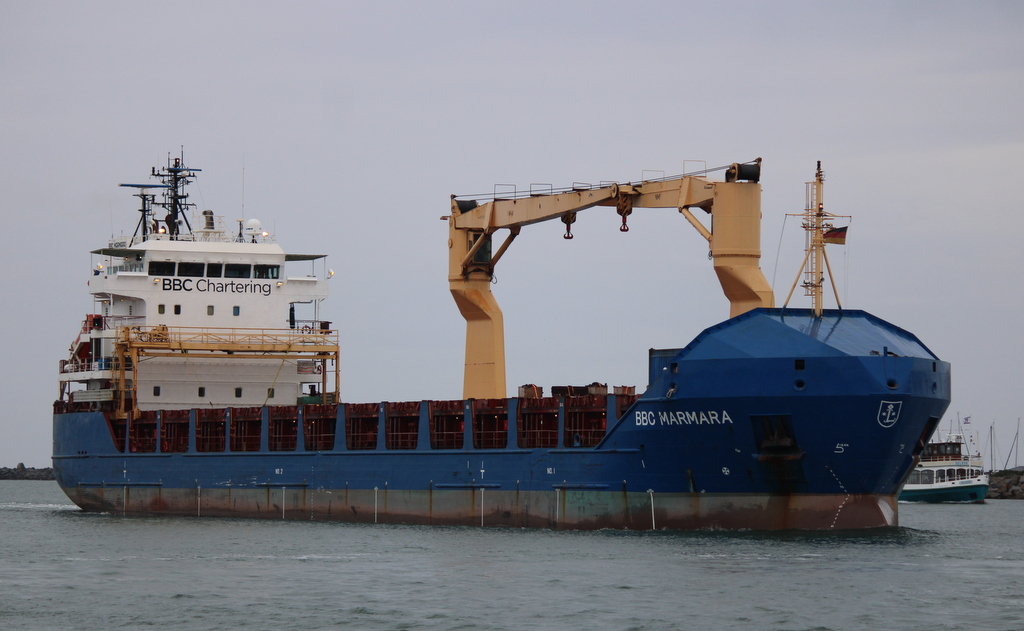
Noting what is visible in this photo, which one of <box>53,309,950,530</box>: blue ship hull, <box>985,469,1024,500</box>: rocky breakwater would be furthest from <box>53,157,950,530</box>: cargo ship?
<box>985,469,1024,500</box>: rocky breakwater

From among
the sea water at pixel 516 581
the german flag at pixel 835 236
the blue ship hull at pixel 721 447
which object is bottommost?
the sea water at pixel 516 581

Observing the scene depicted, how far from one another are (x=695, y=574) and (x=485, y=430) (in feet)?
33.0

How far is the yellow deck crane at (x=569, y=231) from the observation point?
29.3 meters

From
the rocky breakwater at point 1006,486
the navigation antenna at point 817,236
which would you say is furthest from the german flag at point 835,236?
the rocky breakwater at point 1006,486

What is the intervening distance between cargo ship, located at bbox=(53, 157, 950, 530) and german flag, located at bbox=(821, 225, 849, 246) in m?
0.11

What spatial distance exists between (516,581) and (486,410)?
374 inches

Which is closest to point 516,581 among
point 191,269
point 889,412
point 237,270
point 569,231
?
point 889,412

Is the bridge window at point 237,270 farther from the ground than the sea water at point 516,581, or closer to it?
farther from the ground

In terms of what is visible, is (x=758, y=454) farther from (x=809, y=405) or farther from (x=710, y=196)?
(x=710, y=196)

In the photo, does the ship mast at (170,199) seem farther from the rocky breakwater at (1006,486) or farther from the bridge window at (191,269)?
the rocky breakwater at (1006,486)

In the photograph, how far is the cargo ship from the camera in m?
26.5

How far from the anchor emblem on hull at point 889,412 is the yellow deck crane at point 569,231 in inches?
171

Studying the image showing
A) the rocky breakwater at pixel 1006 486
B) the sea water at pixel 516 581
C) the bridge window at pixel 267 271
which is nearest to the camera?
the sea water at pixel 516 581

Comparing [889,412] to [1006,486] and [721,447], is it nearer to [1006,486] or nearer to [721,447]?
[721,447]
